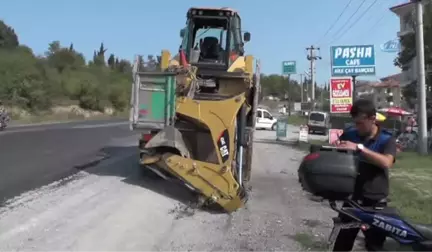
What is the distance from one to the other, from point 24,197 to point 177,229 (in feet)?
10.8

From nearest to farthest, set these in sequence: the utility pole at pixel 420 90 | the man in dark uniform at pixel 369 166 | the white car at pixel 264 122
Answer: the man in dark uniform at pixel 369 166, the utility pole at pixel 420 90, the white car at pixel 264 122

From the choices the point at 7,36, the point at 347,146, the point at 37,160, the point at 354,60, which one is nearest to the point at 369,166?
the point at 347,146

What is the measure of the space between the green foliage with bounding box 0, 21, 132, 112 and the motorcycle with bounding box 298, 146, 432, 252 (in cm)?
4472

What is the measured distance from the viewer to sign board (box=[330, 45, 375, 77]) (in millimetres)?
19031

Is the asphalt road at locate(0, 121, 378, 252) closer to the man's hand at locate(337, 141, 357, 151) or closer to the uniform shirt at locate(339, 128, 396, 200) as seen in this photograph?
the uniform shirt at locate(339, 128, 396, 200)

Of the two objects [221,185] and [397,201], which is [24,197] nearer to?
[221,185]

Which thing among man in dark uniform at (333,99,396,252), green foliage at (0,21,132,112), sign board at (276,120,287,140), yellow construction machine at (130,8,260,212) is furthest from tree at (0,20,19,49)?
man in dark uniform at (333,99,396,252)

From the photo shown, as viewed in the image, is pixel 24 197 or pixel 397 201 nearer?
pixel 24 197

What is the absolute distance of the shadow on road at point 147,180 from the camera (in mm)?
9430

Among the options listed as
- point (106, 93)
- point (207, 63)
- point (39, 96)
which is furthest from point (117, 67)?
point (207, 63)

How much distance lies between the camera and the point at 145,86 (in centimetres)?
1005

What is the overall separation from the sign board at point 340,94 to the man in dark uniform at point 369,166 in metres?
15.4

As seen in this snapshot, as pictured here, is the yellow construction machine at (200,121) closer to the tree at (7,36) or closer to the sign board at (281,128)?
the sign board at (281,128)

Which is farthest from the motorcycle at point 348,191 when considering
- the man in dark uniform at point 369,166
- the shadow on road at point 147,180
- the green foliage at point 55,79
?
the green foliage at point 55,79
